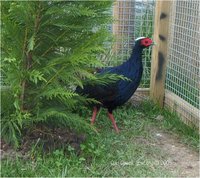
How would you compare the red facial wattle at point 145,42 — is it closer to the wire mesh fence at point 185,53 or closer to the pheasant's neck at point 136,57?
the pheasant's neck at point 136,57

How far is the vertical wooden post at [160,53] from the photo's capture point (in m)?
5.36

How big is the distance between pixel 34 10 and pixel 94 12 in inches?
19.2

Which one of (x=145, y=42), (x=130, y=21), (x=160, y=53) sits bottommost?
(x=160, y=53)

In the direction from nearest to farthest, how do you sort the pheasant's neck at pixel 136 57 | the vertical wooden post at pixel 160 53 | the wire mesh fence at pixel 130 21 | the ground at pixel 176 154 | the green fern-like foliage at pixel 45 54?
1. the green fern-like foliage at pixel 45 54
2. the ground at pixel 176 154
3. the pheasant's neck at pixel 136 57
4. the vertical wooden post at pixel 160 53
5. the wire mesh fence at pixel 130 21

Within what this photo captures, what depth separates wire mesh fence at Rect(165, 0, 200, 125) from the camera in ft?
15.7

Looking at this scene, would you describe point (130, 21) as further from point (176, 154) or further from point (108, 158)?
point (108, 158)

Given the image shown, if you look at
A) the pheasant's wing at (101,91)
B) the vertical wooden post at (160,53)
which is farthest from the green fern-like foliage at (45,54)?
the vertical wooden post at (160,53)

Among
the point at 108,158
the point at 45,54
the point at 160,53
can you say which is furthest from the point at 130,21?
the point at 108,158

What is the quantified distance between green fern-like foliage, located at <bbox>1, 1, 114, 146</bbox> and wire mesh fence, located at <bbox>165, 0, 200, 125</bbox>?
4.22 feet

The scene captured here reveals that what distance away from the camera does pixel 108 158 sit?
388 centimetres

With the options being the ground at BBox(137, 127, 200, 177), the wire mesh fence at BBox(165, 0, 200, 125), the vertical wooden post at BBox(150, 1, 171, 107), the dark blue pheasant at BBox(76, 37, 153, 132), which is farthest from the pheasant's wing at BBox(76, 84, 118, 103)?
the vertical wooden post at BBox(150, 1, 171, 107)

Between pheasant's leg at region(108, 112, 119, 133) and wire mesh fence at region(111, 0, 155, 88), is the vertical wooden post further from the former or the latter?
pheasant's leg at region(108, 112, 119, 133)

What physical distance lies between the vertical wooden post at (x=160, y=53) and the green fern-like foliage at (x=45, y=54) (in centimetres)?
164

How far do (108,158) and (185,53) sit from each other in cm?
171
